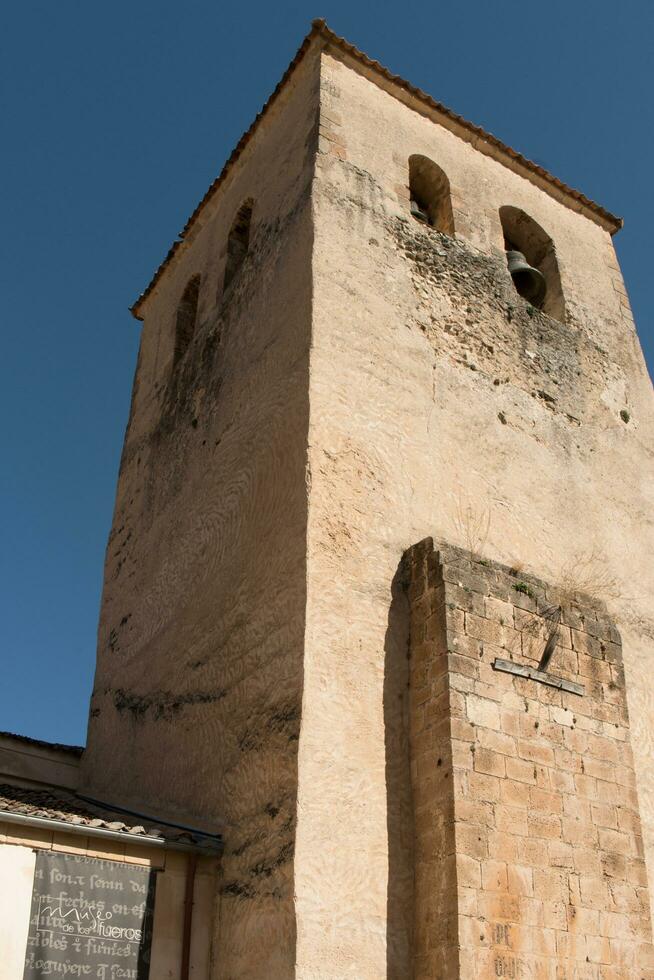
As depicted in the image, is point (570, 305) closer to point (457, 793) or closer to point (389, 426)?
point (389, 426)

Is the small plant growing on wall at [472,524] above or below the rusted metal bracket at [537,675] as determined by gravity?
above

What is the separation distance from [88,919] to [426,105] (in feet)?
27.6

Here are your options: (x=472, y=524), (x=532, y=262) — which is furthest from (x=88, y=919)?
(x=532, y=262)

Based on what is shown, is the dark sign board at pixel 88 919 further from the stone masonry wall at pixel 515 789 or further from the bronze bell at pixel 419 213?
Result: the bronze bell at pixel 419 213

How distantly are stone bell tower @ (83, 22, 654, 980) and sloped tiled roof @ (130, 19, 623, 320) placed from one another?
0.03 meters

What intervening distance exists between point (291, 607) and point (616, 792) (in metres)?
2.54

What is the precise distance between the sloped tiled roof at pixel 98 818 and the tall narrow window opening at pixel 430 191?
6.24 meters

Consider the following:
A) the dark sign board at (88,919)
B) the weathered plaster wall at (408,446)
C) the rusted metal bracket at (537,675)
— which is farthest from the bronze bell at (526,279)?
the dark sign board at (88,919)

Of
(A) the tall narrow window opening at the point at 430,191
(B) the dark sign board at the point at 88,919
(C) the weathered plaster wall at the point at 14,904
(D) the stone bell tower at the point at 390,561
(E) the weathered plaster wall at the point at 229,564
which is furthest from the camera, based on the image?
(A) the tall narrow window opening at the point at 430,191

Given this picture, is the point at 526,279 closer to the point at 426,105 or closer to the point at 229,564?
the point at 426,105

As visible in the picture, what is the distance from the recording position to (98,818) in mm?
6836

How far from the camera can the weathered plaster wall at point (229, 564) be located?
6.27 meters

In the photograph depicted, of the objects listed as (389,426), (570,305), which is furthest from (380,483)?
(570,305)

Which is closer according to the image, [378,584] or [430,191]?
[378,584]
